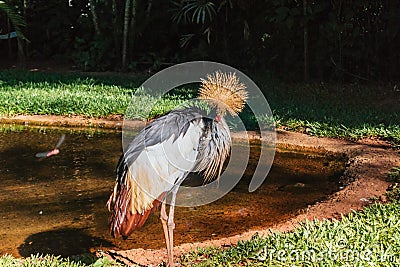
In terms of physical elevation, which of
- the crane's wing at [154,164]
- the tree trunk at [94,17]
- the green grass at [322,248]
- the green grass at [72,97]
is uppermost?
the tree trunk at [94,17]

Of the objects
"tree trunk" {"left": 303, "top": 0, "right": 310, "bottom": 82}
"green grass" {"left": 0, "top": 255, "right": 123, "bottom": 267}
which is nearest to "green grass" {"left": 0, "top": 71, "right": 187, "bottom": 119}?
"tree trunk" {"left": 303, "top": 0, "right": 310, "bottom": 82}

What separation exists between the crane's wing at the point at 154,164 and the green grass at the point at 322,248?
53cm

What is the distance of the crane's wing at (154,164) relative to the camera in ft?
11.9

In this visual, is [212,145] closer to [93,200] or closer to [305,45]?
[93,200]

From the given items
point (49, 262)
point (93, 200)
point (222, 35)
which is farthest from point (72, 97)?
point (49, 262)

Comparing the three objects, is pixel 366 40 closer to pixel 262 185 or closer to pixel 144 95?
pixel 144 95

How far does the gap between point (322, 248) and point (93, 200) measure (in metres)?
2.28

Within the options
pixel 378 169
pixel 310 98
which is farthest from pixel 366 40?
pixel 378 169

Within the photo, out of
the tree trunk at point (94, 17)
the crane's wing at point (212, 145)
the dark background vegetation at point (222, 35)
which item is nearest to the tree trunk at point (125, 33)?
the dark background vegetation at point (222, 35)

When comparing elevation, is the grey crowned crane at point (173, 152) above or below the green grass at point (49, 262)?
above

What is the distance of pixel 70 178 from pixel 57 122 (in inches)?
92.5

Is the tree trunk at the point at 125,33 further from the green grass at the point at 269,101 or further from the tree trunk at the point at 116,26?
the green grass at the point at 269,101

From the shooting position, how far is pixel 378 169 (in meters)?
5.76

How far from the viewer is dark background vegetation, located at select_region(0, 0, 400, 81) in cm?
1059
